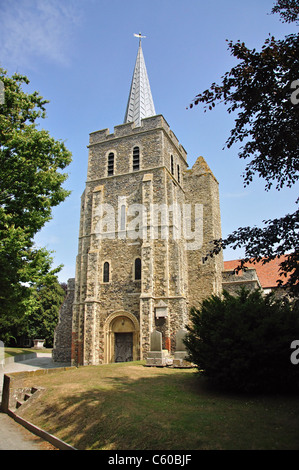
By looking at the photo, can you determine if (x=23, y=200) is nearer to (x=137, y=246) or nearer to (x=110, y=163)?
(x=137, y=246)

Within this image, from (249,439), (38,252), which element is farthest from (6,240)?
(249,439)

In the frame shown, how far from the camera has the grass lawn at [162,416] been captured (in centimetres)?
533

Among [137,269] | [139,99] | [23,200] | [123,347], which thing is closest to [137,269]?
[137,269]

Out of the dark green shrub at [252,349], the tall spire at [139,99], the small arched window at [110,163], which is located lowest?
the dark green shrub at [252,349]

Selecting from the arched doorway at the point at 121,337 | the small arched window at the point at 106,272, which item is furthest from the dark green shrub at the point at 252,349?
the small arched window at the point at 106,272

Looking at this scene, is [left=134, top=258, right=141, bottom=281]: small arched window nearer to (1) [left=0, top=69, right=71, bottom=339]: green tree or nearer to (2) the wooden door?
(2) the wooden door

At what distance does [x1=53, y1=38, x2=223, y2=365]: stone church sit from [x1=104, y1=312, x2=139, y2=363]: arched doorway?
0.21 ft

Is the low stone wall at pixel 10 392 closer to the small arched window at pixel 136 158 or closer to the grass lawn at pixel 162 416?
the grass lawn at pixel 162 416

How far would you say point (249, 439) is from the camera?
16.8 feet

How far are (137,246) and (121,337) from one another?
6.22m

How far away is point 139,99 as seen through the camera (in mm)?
33062

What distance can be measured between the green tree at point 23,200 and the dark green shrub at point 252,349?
667 cm

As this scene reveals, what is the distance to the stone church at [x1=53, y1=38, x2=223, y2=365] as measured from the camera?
21.2m

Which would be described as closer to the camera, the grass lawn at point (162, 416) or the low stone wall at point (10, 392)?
the grass lawn at point (162, 416)
